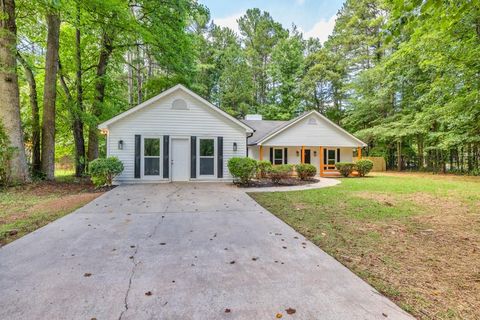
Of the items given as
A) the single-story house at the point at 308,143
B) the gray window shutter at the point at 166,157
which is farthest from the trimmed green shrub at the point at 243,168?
the single-story house at the point at 308,143

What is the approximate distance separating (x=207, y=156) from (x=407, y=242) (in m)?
9.25

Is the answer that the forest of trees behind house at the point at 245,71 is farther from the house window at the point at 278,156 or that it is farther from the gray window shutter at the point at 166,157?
the house window at the point at 278,156

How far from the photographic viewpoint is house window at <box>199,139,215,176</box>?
12000 mm

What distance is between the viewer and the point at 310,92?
2809 cm

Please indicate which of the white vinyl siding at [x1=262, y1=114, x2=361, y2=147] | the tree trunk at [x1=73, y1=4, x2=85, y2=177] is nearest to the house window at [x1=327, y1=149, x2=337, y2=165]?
the white vinyl siding at [x1=262, y1=114, x2=361, y2=147]

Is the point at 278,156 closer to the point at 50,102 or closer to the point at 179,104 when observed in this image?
the point at 179,104

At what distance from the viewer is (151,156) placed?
456 inches

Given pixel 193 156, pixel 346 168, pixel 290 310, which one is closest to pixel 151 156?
pixel 193 156

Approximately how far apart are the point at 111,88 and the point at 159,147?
6.90m

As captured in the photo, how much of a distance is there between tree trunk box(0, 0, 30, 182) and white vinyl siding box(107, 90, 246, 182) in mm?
3078

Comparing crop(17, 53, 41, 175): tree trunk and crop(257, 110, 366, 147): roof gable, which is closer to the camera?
crop(17, 53, 41, 175): tree trunk

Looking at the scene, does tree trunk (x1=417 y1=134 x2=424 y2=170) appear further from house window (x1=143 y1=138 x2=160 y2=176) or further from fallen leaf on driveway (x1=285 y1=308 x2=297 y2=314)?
fallen leaf on driveway (x1=285 y1=308 x2=297 y2=314)

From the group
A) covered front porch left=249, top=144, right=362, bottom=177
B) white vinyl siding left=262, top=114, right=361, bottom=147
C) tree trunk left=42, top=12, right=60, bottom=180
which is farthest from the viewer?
covered front porch left=249, top=144, right=362, bottom=177

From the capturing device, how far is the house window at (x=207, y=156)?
12000mm
